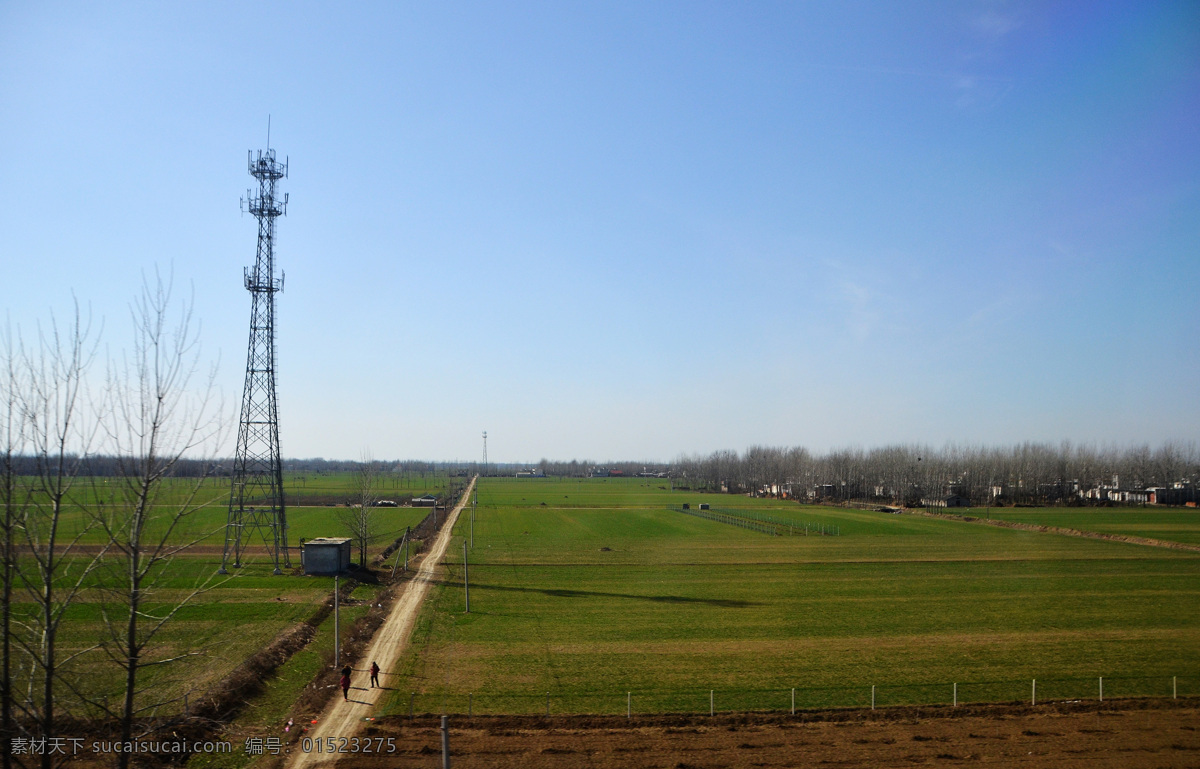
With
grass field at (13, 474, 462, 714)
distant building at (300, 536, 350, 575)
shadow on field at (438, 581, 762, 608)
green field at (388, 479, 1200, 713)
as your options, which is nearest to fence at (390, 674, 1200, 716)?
green field at (388, 479, 1200, 713)

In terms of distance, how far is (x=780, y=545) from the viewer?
65.1 metres

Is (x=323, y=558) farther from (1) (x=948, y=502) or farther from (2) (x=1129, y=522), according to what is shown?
(1) (x=948, y=502)

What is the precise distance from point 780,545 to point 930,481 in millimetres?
116170

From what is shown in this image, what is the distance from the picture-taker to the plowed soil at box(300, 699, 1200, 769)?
17.5 metres

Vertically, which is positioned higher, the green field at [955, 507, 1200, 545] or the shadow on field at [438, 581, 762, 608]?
the shadow on field at [438, 581, 762, 608]

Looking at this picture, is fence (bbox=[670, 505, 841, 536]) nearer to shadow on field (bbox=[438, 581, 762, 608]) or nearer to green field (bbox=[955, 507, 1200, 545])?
green field (bbox=[955, 507, 1200, 545])

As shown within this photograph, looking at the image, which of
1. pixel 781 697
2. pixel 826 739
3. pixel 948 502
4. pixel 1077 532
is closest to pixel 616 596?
pixel 781 697

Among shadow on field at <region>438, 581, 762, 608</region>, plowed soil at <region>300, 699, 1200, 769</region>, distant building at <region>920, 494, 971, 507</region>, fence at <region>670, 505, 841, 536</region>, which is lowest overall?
distant building at <region>920, 494, 971, 507</region>

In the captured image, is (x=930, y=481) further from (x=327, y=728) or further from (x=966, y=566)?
(x=327, y=728)

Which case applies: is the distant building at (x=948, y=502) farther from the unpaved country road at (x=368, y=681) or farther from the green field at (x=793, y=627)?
the unpaved country road at (x=368, y=681)

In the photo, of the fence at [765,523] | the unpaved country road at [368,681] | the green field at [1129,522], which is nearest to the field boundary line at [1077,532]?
the green field at [1129,522]

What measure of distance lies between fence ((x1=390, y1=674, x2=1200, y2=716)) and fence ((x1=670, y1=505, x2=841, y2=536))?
52466 mm

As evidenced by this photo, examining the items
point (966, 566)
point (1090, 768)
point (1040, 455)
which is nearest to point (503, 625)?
point (1090, 768)

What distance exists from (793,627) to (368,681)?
18.9 meters
